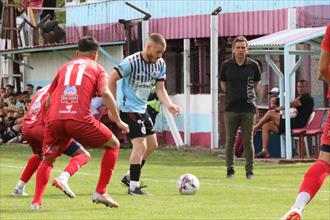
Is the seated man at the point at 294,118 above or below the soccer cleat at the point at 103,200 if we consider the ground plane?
below

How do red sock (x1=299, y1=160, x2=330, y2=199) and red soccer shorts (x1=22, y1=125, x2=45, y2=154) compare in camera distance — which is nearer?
red sock (x1=299, y1=160, x2=330, y2=199)

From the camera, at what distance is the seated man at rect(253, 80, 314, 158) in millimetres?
24125

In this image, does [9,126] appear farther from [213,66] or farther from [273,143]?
[273,143]

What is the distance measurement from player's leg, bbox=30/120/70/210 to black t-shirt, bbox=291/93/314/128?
451 inches

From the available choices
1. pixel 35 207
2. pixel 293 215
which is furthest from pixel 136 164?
pixel 293 215

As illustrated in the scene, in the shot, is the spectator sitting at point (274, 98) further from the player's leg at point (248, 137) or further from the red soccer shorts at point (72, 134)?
the red soccer shorts at point (72, 134)

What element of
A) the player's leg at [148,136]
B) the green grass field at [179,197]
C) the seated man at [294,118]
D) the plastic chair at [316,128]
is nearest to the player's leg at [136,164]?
the green grass field at [179,197]

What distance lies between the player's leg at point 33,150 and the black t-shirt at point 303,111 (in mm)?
9875

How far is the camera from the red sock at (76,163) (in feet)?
44.1

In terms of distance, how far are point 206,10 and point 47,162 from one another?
17300mm

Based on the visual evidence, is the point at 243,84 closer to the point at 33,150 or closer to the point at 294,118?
the point at 33,150

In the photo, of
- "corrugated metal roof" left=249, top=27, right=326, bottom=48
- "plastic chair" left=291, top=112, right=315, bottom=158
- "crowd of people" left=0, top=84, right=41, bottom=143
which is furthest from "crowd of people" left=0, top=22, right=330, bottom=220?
"crowd of people" left=0, top=84, right=41, bottom=143

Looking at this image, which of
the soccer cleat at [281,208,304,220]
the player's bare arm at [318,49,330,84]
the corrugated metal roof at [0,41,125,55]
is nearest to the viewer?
the soccer cleat at [281,208,304,220]

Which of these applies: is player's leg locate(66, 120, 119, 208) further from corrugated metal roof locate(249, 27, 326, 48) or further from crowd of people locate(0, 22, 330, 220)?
corrugated metal roof locate(249, 27, 326, 48)
